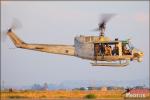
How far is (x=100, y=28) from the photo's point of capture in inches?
2472

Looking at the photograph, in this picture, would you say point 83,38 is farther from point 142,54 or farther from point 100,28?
point 142,54

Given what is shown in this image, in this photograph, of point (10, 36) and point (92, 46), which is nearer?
point (92, 46)

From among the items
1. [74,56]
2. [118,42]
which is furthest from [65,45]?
[118,42]

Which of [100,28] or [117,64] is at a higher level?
[100,28]

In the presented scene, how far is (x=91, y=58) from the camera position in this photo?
6356 centimetres

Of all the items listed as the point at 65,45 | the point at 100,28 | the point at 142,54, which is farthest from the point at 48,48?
the point at 142,54

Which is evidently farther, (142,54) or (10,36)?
(10,36)

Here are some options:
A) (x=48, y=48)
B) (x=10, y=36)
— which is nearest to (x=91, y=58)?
(x=48, y=48)

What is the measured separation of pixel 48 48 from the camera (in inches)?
2571

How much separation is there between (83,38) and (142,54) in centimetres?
752

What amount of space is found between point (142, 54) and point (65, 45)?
9878 millimetres

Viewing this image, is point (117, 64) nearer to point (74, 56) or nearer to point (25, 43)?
point (74, 56)

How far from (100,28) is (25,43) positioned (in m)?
10.4

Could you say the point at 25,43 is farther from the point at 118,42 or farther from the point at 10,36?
the point at 118,42
